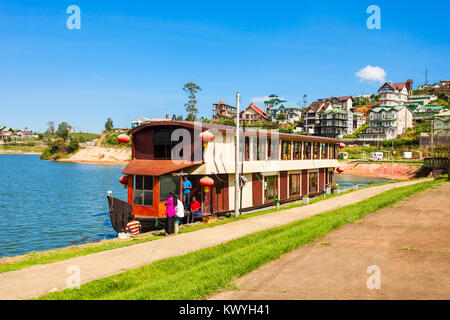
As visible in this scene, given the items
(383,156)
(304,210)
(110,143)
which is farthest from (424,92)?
(304,210)

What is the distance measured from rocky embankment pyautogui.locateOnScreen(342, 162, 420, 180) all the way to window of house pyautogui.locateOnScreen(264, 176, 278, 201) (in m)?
53.2

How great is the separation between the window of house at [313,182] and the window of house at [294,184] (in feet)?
8.40

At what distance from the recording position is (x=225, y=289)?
758 centimetres

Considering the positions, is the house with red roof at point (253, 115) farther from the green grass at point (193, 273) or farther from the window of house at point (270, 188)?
the green grass at point (193, 273)

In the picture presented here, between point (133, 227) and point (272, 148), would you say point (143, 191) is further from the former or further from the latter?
point (272, 148)

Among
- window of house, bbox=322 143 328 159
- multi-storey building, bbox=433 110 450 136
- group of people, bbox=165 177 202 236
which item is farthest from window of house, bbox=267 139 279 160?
multi-storey building, bbox=433 110 450 136

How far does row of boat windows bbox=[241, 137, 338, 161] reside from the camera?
23.1m

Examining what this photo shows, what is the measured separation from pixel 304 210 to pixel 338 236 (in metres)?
8.69

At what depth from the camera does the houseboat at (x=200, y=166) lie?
60.6 ft

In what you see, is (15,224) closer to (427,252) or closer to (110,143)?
(427,252)

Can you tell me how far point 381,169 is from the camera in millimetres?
76938

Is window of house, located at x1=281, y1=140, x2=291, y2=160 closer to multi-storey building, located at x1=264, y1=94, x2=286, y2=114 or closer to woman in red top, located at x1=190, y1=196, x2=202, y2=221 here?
woman in red top, located at x1=190, y1=196, x2=202, y2=221

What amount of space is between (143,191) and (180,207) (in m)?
3.76

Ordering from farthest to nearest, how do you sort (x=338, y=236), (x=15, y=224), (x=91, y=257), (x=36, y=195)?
1. (x=36, y=195)
2. (x=15, y=224)
3. (x=338, y=236)
4. (x=91, y=257)
